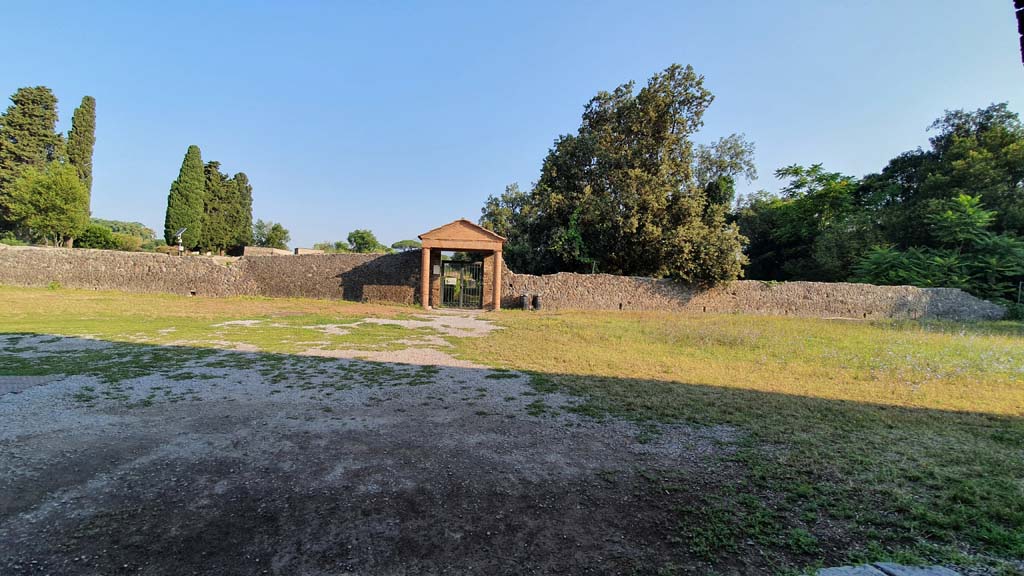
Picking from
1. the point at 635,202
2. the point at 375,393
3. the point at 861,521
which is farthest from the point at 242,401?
the point at 635,202

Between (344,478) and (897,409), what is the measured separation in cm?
600

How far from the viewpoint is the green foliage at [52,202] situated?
26.0 m

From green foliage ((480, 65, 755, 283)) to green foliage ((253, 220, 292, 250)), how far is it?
136 feet

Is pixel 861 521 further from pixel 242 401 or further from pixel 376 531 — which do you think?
pixel 242 401

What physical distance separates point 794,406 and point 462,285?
1477 cm

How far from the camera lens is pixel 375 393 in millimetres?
4938

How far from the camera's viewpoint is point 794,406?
4820 millimetres

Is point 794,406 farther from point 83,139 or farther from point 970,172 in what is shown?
point 83,139

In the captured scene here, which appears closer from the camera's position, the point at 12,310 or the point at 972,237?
the point at 12,310

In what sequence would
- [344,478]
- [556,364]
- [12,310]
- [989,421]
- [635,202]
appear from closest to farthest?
[344,478], [989,421], [556,364], [12,310], [635,202]

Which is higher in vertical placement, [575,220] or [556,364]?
[575,220]

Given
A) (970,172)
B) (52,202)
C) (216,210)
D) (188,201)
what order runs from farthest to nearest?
(216,210) < (188,201) < (52,202) < (970,172)

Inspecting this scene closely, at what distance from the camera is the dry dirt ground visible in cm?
202

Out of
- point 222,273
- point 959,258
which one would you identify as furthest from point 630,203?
point 222,273
